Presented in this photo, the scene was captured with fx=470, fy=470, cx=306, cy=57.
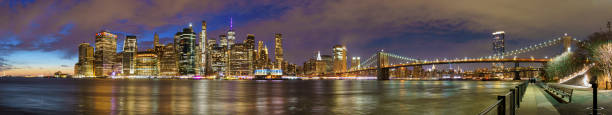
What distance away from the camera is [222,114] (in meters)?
18.2

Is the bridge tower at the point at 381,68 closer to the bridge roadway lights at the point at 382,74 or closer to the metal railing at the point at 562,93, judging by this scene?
the bridge roadway lights at the point at 382,74

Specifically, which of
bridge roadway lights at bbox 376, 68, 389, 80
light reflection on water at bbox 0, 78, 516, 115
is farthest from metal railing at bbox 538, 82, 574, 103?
bridge roadway lights at bbox 376, 68, 389, 80

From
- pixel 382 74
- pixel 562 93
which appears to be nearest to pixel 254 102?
pixel 562 93

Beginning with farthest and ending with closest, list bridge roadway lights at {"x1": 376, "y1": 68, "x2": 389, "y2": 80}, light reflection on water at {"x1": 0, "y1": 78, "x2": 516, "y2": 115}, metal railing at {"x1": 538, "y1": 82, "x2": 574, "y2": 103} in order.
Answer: bridge roadway lights at {"x1": 376, "y1": 68, "x2": 389, "y2": 80} < light reflection on water at {"x1": 0, "y1": 78, "x2": 516, "y2": 115} < metal railing at {"x1": 538, "y1": 82, "x2": 574, "y2": 103}

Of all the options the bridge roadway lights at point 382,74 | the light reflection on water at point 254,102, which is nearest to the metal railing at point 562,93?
the light reflection on water at point 254,102

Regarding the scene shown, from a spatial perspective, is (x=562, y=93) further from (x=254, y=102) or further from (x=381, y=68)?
(x=381, y=68)

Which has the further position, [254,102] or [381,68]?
[381,68]

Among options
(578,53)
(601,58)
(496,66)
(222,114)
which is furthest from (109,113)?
(496,66)

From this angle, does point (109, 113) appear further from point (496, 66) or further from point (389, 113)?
point (496, 66)

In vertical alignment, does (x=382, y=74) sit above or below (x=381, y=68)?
below

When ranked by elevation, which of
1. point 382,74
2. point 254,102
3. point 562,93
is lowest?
point 382,74

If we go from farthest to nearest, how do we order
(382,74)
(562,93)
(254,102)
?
1. (382,74)
2. (254,102)
3. (562,93)

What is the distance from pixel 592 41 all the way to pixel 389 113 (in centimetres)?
3617

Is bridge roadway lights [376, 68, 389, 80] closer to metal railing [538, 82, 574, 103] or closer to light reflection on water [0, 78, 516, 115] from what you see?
light reflection on water [0, 78, 516, 115]
